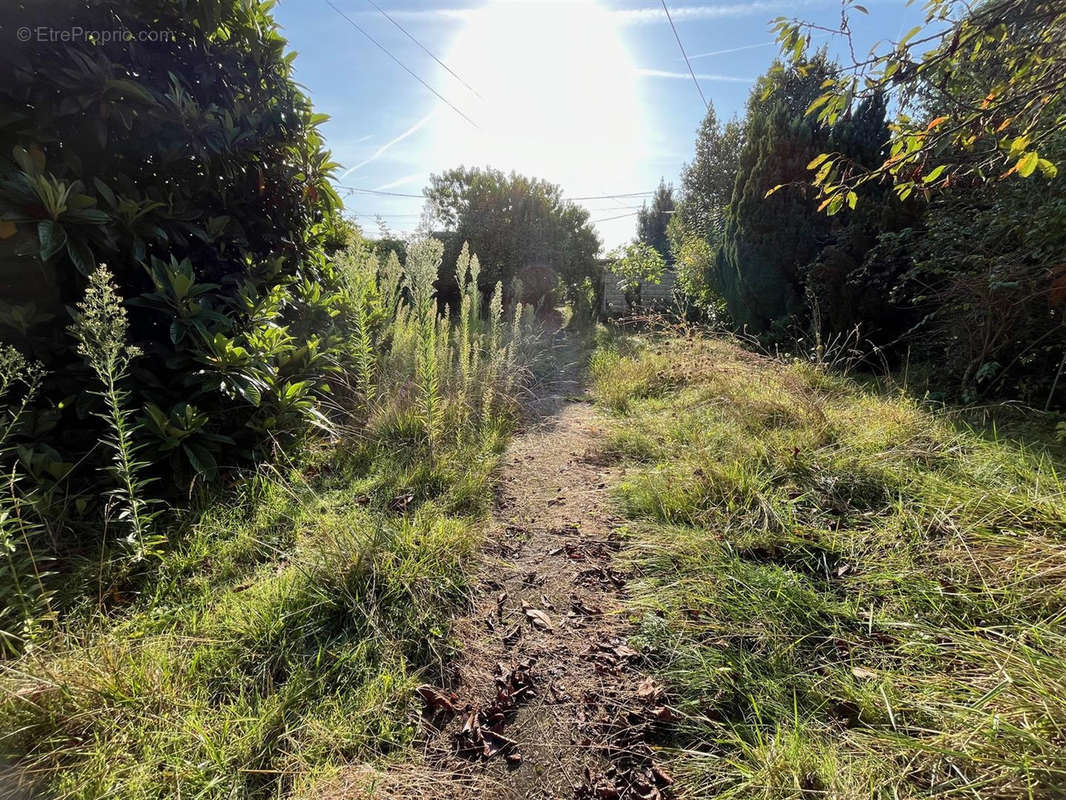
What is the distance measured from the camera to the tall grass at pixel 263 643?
104 centimetres

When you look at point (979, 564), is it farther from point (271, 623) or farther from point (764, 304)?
point (764, 304)

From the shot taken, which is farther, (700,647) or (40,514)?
(40,514)

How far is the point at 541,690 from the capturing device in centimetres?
143

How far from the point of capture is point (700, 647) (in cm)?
147

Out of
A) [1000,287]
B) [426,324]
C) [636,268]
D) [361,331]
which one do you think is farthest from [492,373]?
[636,268]

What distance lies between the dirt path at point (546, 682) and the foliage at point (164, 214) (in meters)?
1.54

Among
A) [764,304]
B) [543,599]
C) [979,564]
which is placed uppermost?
[764,304]

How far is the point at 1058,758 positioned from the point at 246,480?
3089mm

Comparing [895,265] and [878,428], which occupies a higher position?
[895,265]

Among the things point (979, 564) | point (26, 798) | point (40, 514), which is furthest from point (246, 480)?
Result: point (979, 564)

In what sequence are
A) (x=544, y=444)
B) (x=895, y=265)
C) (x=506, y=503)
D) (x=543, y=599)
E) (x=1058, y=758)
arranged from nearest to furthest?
1. (x=1058, y=758)
2. (x=543, y=599)
3. (x=506, y=503)
4. (x=544, y=444)
5. (x=895, y=265)

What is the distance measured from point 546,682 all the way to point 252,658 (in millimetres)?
998

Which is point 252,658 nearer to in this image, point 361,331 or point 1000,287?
point 361,331

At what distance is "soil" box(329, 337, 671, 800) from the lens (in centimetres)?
115
